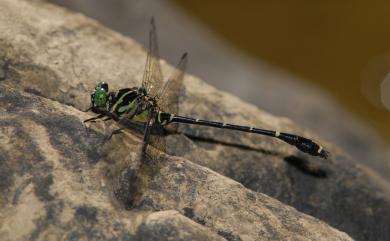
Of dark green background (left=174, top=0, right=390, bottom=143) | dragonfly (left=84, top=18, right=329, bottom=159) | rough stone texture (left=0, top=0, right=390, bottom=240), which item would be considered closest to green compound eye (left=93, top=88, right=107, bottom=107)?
dragonfly (left=84, top=18, right=329, bottom=159)

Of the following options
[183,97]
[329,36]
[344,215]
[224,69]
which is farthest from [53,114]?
[329,36]

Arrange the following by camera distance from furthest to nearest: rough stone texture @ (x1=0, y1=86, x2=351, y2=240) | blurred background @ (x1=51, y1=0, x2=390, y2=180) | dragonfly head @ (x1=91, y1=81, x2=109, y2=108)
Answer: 1. blurred background @ (x1=51, y1=0, x2=390, y2=180)
2. dragonfly head @ (x1=91, y1=81, x2=109, y2=108)
3. rough stone texture @ (x1=0, y1=86, x2=351, y2=240)

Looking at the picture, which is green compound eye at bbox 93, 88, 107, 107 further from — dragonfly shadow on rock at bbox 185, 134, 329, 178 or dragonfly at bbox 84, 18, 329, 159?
dragonfly shadow on rock at bbox 185, 134, 329, 178

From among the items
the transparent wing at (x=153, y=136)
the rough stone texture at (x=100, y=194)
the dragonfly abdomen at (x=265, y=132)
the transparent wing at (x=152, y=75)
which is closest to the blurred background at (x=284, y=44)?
the transparent wing at (x=152, y=75)

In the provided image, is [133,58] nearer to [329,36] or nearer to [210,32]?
[210,32]

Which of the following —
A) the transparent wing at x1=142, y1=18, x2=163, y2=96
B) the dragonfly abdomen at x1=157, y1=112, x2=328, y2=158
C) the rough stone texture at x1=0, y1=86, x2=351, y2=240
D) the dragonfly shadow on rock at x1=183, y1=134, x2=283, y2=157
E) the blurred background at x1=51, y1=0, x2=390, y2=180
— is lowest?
the rough stone texture at x1=0, y1=86, x2=351, y2=240
